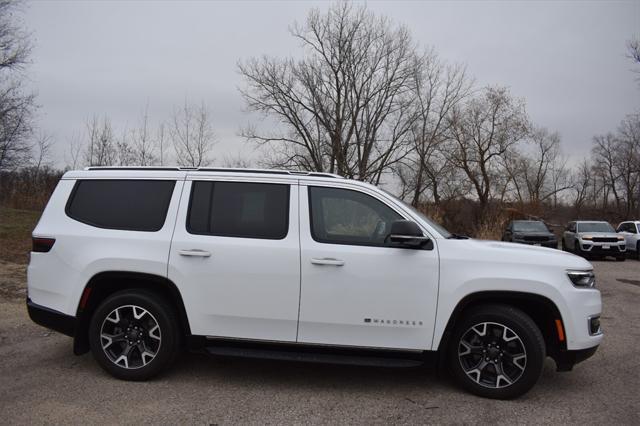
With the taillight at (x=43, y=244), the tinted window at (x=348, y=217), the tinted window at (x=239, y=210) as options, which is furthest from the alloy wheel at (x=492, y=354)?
the taillight at (x=43, y=244)

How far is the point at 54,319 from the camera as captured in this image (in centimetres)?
432

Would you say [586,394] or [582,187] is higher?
[582,187]

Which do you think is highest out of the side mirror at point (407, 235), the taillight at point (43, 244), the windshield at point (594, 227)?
the windshield at point (594, 227)

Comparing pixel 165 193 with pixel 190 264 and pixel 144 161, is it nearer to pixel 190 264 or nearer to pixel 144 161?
pixel 190 264

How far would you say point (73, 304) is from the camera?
4.26m

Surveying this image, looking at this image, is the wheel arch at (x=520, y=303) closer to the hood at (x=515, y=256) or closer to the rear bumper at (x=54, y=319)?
the hood at (x=515, y=256)

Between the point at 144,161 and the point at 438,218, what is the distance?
49.5 feet

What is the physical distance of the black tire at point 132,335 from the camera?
165 inches

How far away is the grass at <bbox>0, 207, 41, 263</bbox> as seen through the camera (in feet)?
38.4

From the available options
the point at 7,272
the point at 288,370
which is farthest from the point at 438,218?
the point at 288,370

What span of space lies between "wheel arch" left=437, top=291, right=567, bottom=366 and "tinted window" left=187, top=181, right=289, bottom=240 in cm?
163

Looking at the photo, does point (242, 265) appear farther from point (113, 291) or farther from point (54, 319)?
point (54, 319)

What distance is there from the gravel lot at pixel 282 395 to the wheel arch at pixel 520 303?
1.54 feet

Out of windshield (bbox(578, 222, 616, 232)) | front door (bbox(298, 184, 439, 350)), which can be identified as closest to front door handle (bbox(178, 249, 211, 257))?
front door (bbox(298, 184, 439, 350))
